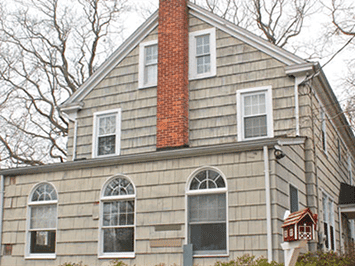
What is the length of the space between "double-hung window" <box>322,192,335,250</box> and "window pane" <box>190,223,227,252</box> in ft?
17.2

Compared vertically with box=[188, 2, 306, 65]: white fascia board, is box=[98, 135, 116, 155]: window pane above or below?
below

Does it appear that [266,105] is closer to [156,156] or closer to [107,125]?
[156,156]

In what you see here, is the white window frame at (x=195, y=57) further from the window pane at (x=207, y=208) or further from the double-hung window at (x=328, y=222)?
the double-hung window at (x=328, y=222)

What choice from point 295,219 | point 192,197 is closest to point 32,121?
point 192,197

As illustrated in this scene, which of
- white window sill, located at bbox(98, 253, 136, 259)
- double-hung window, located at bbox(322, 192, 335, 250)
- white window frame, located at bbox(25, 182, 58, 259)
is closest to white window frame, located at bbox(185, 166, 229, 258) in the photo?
white window sill, located at bbox(98, 253, 136, 259)

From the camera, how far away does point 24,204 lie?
15.0 metres

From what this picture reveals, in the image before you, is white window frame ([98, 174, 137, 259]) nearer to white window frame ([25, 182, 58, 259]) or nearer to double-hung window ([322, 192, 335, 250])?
white window frame ([25, 182, 58, 259])

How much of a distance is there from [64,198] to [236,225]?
516 cm

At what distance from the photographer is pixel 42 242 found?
1453 centimetres

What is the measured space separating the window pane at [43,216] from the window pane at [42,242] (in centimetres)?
20

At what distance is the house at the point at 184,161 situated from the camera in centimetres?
1211

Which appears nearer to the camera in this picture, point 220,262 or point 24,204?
point 220,262

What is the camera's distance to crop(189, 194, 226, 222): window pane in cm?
1227

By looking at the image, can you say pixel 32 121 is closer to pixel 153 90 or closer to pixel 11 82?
pixel 11 82
